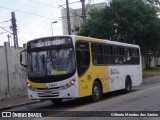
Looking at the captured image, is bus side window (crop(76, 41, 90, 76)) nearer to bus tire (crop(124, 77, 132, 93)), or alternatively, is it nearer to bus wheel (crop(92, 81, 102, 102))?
bus wheel (crop(92, 81, 102, 102))

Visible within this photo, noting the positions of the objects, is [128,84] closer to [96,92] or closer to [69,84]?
[96,92]

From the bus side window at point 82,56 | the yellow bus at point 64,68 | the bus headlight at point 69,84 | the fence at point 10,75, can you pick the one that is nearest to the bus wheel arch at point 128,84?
the yellow bus at point 64,68

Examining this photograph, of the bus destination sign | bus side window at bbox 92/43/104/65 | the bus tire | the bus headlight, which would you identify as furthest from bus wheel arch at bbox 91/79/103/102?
the bus tire

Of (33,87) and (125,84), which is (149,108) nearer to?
(33,87)

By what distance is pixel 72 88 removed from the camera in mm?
15734

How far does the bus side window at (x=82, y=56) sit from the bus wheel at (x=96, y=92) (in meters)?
1.21

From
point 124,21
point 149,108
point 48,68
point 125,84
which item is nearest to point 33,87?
point 48,68

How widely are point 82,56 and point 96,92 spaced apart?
200 centimetres

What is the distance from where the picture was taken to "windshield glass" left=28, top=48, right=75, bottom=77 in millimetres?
15820

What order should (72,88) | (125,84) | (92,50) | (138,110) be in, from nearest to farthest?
(138,110) < (72,88) < (92,50) < (125,84)

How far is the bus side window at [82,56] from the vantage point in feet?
52.8

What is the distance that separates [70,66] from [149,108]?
3.77m

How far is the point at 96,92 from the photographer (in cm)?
1755

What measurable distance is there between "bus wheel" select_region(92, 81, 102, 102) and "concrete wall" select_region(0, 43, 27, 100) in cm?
608
